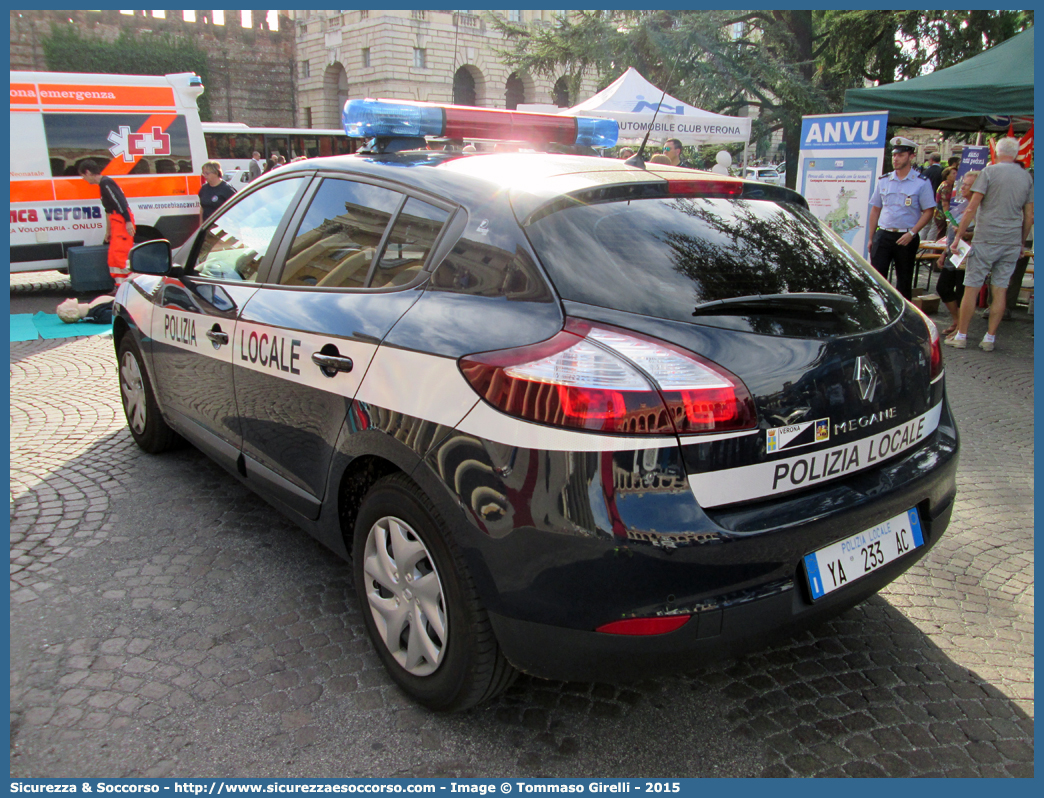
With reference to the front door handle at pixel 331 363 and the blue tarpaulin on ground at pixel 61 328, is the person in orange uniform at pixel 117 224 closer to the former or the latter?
the blue tarpaulin on ground at pixel 61 328

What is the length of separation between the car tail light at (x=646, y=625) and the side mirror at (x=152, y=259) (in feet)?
9.47

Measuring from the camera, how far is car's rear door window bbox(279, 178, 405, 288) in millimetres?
2621

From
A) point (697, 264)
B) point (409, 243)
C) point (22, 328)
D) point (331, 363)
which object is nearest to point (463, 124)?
point (409, 243)

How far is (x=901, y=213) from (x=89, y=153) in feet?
34.9

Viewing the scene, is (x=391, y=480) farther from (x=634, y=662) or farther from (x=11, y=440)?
(x=11, y=440)

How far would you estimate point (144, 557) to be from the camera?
334cm

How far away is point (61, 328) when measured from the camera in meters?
8.77

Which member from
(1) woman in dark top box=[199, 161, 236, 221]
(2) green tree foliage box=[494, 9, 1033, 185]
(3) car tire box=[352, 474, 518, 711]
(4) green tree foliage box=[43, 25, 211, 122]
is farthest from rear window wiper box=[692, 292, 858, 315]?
(4) green tree foliage box=[43, 25, 211, 122]

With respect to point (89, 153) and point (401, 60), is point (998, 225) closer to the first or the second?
point (89, 153)

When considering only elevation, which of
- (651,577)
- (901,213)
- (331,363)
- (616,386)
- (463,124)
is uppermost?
(463,124)

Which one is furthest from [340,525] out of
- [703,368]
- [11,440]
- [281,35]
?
[281,35]

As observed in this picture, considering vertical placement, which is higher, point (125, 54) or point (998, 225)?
point (125, 54)

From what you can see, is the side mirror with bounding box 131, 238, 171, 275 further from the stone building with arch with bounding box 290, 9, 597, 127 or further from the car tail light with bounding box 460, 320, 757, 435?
the stone building with arch with bounding box 290, 9, 597, 127

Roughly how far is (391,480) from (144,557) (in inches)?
65.5
